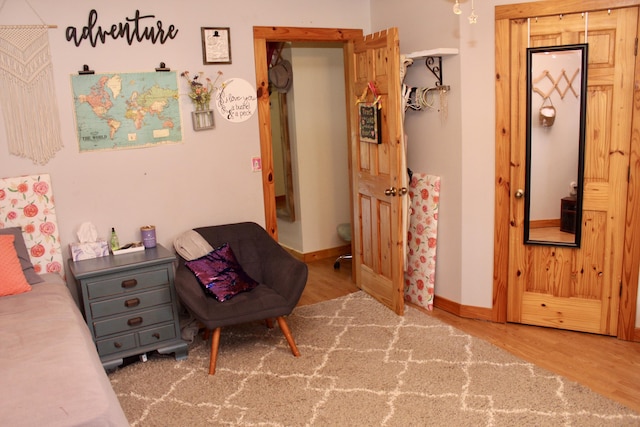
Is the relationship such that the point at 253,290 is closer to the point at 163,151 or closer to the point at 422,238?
the point at 163,151

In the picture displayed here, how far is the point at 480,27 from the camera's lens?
369 centimetres

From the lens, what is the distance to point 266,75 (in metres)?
4.16

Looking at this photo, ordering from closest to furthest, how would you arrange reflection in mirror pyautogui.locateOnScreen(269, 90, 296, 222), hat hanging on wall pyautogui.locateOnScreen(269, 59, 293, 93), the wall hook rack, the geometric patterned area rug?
the geometric patterned area rug < the wall hook rack < hat hanging on wall pyautogui.locateOnScreen(269, 59, 293, 93) < reflection in mirror pyautogui.locateOnScreen(269, 90, 296, 222)

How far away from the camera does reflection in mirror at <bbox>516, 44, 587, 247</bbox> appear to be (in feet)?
11.6

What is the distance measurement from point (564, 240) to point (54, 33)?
3415mm

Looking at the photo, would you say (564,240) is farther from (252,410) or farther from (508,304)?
(252,410)

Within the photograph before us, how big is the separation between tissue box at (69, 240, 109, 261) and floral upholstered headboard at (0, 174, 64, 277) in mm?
141

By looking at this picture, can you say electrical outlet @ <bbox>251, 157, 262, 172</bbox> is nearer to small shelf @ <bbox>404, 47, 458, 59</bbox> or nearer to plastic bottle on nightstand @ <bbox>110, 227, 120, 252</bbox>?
plastic bottle on nightstand @ <bbox>110, 227, 120, 252</bbox>

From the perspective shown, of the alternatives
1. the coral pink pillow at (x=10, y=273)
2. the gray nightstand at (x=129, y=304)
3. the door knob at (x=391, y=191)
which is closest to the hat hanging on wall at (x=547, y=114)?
the door knob at (x=391, y=191)

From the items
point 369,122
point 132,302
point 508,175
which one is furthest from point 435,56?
point 132,302

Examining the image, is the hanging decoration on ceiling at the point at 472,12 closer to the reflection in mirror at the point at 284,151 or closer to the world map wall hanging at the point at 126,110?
the world map wall hanging at the point at 126,110

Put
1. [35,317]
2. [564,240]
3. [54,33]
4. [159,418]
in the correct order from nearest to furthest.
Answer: [35,317], [159,418], [54,33], [564,240]

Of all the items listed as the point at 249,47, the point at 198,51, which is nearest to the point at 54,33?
the point at 198,51

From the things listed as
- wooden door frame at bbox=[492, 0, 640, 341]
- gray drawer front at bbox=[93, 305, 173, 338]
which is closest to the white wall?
gray drawer front at bbox=[93, 305, 173, 338]
